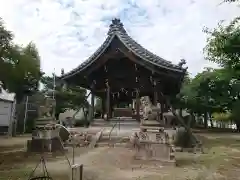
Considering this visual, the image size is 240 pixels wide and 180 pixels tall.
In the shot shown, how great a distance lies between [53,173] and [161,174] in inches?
114

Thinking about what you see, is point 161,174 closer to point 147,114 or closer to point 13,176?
point 147,114

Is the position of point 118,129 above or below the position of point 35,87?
below

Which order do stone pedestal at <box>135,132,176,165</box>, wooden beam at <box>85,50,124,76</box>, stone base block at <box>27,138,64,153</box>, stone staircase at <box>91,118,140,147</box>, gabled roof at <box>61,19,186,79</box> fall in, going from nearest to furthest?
stone pedestal at <box>135,132,176,165</box>
stone base block at <box>27,138,64,153</box>
stone staircase at <box>91,118,140,147</box>
gabled roof at <box>61,19,186,79</box>
wooden beam at <box>85,50,124,76</box>

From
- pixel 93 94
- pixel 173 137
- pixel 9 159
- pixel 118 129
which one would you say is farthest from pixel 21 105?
pixel 173 137

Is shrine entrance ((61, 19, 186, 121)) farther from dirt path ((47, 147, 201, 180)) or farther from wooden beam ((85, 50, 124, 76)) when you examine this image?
dirt path ((47, 147, 201, 180))

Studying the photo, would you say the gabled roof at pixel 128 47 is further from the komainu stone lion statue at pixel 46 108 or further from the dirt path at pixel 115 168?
the dirt path at pixel 115 168

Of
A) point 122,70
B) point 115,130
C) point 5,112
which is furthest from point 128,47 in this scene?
point 5,112

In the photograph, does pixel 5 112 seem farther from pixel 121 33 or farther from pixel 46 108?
pixel 121 33

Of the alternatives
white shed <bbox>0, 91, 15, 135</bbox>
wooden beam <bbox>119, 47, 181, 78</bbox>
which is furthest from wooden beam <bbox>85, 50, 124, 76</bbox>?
white shed <bbox>0, 91, 15, 135</bbox>

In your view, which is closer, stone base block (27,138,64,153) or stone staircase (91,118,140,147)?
stone base block (27,138,64,153)

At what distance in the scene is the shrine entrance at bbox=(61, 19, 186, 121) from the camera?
1178cm

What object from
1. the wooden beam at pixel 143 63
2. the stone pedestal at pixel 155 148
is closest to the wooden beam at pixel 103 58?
the wooden beam at pixel 143 63

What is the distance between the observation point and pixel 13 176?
6129 mm

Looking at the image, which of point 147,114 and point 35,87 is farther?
point 35,87
